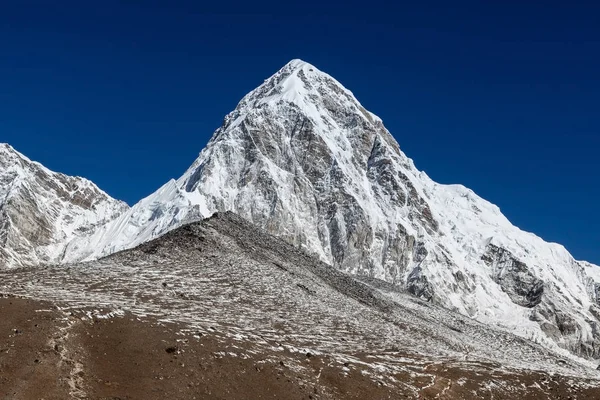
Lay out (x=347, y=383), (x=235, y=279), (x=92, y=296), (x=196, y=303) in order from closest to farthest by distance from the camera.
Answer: (x=347, y=383) < (x=92, y=296) < (x=196, y=303) < (x=235, y=279)

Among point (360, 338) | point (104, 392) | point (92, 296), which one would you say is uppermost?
point (360, 338)

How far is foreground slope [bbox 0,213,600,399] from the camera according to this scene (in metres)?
29.1

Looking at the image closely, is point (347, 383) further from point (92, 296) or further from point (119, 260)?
point (119, 260)

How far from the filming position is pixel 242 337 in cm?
3522

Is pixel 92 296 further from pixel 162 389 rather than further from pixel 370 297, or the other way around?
pixel 370 297

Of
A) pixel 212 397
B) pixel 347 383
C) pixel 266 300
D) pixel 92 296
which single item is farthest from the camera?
pixel 266 300

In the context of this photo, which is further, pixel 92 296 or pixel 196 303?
pixel 196 303

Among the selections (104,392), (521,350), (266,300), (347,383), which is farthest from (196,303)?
(521,350)

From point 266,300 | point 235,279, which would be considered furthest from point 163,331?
point 235,279

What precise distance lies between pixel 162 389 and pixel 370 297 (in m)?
41.7

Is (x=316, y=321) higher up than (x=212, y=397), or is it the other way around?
(x=316, y=321)

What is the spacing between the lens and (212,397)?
27781 millimetres

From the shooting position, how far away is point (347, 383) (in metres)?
32.2

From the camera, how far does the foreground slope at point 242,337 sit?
29.1m
